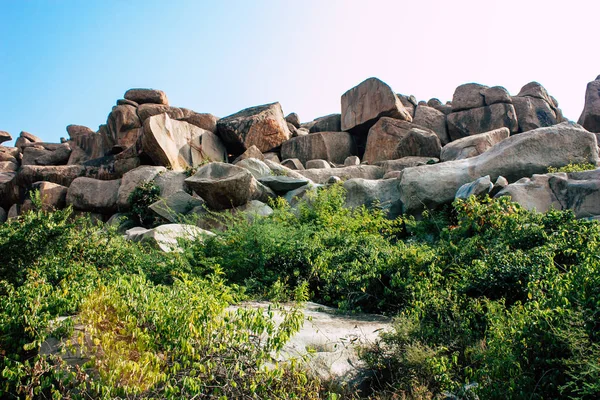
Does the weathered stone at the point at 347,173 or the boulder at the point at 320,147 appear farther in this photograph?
the boulder at the point at 320,147

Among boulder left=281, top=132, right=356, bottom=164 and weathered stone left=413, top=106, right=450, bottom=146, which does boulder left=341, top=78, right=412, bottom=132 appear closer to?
boulder left=281, top=132, right=356, bottom=164

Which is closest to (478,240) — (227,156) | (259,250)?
(259,250)

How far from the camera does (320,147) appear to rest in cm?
2211

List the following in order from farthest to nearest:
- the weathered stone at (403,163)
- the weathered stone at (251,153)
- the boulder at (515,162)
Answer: the weathered stone at (251,153) < the weathered stone at (403,163) < the boulder at (515,162)

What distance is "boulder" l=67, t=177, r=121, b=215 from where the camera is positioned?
17.3 metres

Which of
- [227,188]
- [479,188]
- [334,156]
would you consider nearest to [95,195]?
[227,188]

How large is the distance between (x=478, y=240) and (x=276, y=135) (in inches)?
637

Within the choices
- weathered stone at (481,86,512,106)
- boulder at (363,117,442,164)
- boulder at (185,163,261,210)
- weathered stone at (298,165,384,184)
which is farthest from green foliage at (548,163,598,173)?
weathered stone at (481,86,512,106)

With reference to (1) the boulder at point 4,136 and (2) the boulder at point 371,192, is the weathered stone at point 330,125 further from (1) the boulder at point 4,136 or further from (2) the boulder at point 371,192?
(1) the boulder at point 4,136

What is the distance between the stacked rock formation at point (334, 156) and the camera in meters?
10.3

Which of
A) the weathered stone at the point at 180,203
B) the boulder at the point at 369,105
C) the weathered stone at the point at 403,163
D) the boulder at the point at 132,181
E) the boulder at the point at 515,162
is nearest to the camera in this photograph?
the boulder at the point at 515,162

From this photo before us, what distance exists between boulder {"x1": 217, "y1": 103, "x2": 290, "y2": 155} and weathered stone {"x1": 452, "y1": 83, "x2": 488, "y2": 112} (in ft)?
28.2

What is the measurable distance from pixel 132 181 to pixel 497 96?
16.4 meters

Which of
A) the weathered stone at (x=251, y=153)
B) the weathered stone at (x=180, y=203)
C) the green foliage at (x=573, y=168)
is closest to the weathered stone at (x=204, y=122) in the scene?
the weathered stone at (x=251, y=153)
